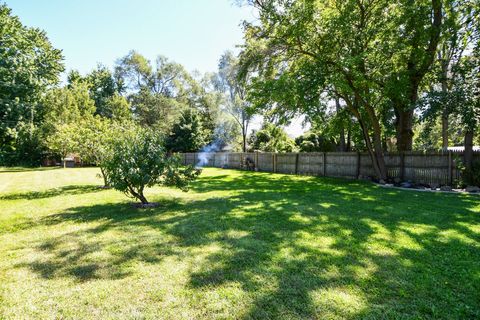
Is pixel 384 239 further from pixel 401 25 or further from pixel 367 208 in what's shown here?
pixel 401 25

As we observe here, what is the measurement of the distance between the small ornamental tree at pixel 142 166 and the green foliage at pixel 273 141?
1626 centimetres

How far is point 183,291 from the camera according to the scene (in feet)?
8.83

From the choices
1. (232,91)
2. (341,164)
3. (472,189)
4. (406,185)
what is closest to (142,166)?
(406,185)

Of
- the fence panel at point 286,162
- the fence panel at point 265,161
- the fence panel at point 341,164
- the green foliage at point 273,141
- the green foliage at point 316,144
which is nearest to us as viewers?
the fence panel at point 341,164

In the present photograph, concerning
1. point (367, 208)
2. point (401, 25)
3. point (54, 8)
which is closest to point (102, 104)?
point (54, 8)

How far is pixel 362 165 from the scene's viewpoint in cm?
1397

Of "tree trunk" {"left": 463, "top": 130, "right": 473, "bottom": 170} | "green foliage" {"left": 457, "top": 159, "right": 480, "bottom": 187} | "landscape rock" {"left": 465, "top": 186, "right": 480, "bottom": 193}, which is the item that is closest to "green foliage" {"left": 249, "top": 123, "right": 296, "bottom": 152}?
"tree trunk" {"left": 463, "top": 130, "right": 473, "bottom": 170}

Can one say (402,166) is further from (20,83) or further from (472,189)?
(20,83)

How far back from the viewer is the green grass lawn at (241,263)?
242cm

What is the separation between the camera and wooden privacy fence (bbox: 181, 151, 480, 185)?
10.7 metres

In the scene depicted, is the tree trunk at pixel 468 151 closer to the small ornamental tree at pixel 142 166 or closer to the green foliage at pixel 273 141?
the small ornamental tree at pixel 142 166

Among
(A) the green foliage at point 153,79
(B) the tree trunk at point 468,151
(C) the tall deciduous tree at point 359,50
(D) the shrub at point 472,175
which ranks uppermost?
(A) the green foliage at point 153,79

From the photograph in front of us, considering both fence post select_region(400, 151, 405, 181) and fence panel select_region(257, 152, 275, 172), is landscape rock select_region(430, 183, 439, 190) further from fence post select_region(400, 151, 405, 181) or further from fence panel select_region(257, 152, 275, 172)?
fence panel select_region(257, 152, 275, 172)

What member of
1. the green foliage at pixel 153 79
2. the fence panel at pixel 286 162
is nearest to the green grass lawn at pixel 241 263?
the fence panel at pixel 286 162
